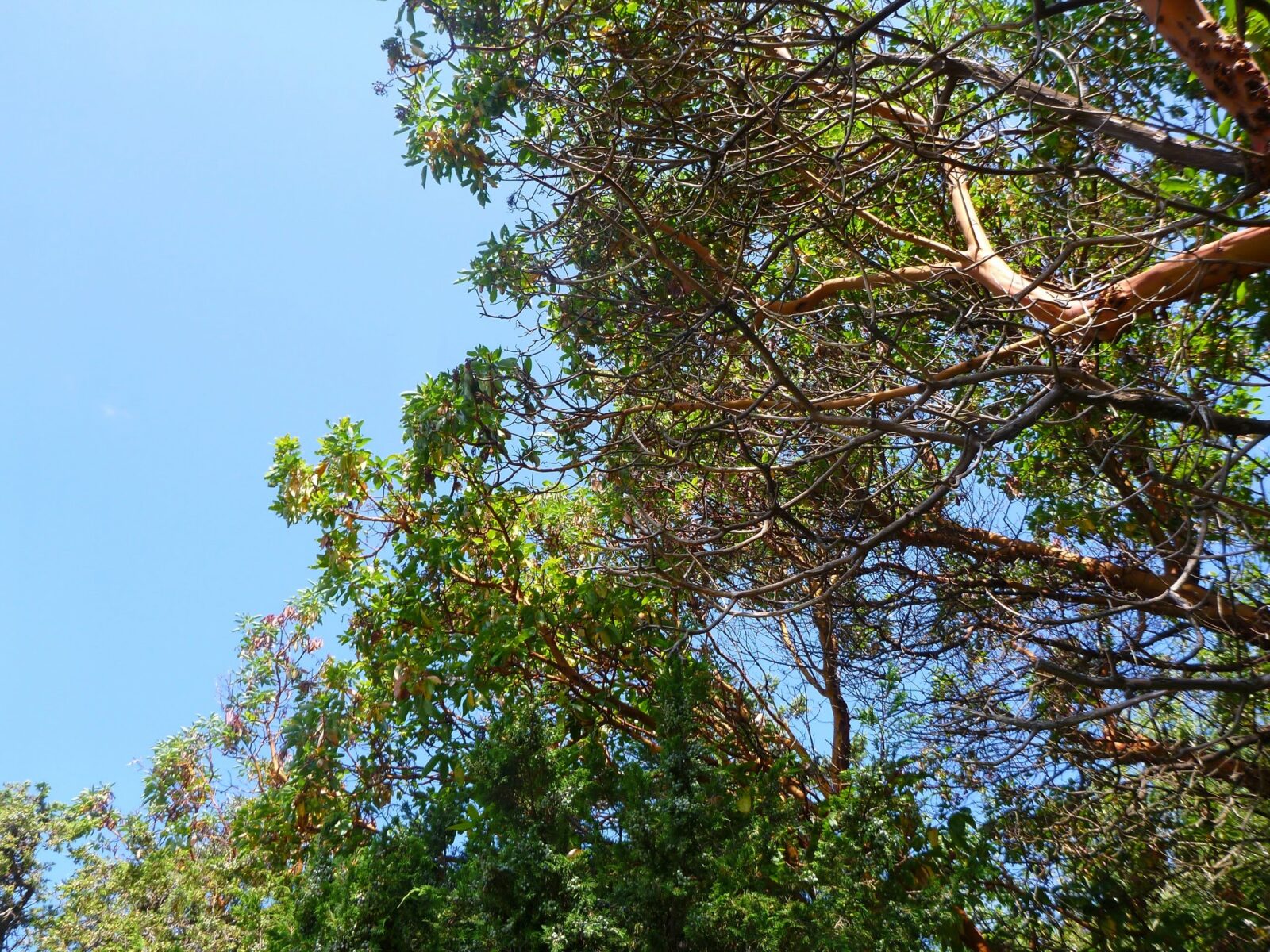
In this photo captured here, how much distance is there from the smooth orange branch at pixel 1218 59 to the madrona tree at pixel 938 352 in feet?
0.04

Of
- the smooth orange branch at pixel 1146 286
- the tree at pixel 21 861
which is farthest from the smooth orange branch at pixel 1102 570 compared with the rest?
the tree at pixel 21 861

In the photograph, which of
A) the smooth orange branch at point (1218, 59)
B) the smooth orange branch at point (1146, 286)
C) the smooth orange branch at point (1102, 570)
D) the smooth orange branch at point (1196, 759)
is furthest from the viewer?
the smooth orange branch at point (1102, 570)

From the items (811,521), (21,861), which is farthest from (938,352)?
(21,861)

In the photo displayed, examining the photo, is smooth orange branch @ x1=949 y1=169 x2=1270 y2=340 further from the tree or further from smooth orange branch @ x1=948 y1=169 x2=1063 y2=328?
the tree

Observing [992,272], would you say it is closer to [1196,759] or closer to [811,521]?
[811,521]

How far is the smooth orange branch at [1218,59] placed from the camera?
3.40m

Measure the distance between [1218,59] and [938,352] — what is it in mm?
1675

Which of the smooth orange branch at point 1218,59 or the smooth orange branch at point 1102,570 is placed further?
the smooth orange branch at point 1102,570

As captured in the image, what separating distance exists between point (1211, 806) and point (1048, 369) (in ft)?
8.75

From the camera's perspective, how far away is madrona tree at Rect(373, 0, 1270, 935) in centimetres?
382

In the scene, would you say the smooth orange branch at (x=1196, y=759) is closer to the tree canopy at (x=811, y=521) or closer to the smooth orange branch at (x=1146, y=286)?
the tree canopy at (x=811, y=521)

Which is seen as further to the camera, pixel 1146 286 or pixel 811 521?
pixel 811 521

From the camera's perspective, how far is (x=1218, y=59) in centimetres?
341

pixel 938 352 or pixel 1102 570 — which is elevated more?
pixel 938 352
